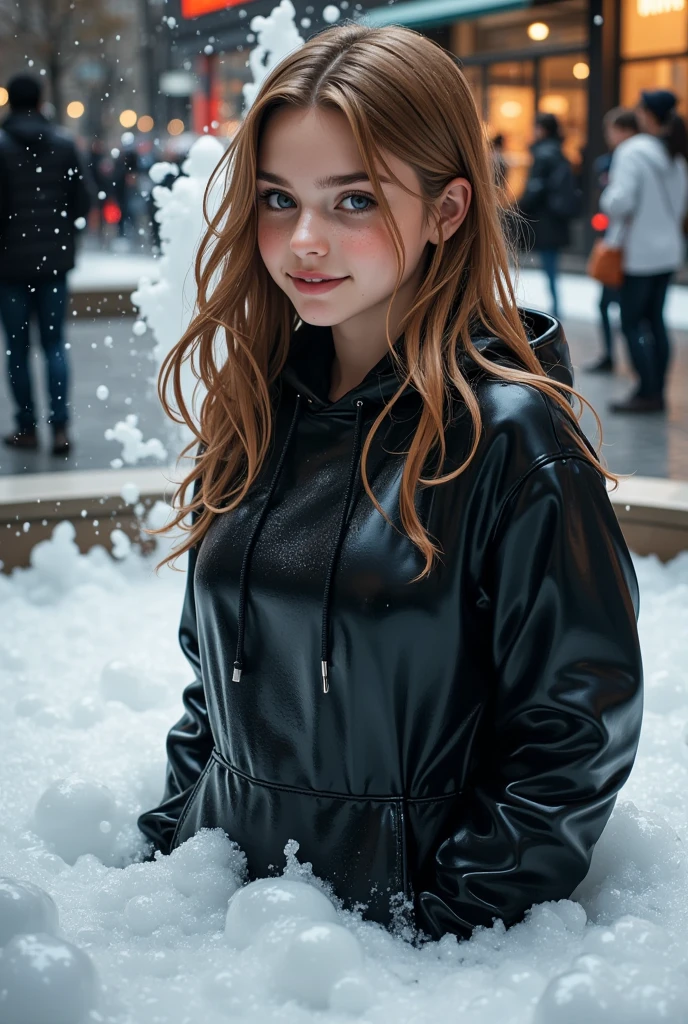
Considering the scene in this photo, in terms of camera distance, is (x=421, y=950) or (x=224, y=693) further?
(x=224, y=693)

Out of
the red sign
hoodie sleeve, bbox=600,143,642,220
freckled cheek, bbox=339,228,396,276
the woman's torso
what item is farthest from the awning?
the woman's torso

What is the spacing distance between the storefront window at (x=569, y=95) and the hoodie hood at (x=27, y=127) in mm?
9048

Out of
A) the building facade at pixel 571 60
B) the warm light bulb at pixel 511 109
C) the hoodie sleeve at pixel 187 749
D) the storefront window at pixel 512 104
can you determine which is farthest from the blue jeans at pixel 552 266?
the hoodie sleeve at pixel 187 749

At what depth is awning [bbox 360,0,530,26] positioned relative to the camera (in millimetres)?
3484

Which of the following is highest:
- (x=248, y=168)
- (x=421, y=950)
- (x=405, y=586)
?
(x=248, y=168)

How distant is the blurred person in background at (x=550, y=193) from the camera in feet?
A: 26.7

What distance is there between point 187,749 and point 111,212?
17191mm

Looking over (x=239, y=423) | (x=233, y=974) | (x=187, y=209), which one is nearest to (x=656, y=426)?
(x=187, y=209)

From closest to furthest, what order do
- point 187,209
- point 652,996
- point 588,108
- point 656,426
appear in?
point 652,996 → point 187,209 → point 656,426 → point 588,108

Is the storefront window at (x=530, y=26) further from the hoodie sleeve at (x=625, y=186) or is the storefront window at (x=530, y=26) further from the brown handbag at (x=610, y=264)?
the brown handbag at (x=610, y=264)

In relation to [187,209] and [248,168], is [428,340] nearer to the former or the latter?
[248,168]

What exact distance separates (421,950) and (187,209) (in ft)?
6.96

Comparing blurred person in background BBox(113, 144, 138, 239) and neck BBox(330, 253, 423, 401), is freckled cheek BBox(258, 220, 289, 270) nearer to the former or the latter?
neck BBox(330, 253, 423, 401)

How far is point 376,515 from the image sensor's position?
4.92ft
